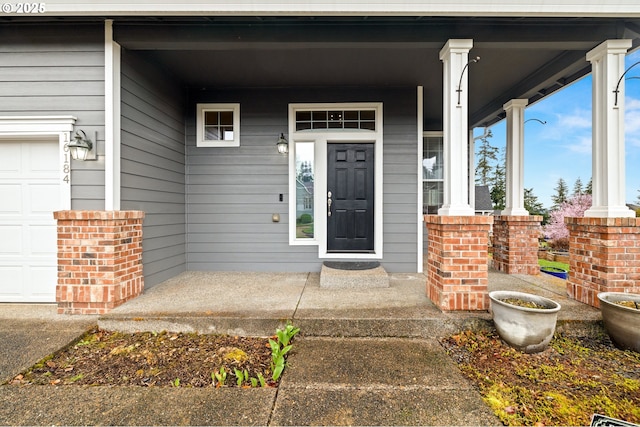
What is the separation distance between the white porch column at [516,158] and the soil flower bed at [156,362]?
391 cm

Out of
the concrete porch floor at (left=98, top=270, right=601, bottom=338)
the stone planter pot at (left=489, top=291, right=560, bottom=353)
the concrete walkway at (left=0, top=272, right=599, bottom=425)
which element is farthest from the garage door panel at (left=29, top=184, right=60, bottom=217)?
the stone planter pot at (left=489, top=291, right=560, bottom=353)

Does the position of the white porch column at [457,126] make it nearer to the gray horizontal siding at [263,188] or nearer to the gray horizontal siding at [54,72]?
the gray horizontal siding at [263,188]

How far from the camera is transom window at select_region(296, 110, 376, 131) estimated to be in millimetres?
4188

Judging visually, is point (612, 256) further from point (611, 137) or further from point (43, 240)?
point (43, 240)

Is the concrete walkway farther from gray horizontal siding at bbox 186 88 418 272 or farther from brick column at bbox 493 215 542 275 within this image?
gray horizontal siding at bbox 186 88 418 272

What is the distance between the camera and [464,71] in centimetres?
266

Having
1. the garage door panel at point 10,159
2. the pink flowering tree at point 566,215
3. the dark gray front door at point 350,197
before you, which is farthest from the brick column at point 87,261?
the pink flowering tree at point 566,215

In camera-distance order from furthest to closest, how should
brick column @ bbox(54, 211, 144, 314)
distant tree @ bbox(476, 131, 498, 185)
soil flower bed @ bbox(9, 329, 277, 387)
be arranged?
distant tree @ bbox(476, 131, 498, 185), brick column @ bbox(54, 211, 144, 314), soil flower bed @ bbox(9, 329, 277, 387)

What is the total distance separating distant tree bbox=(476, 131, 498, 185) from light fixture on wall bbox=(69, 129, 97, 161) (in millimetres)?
21064

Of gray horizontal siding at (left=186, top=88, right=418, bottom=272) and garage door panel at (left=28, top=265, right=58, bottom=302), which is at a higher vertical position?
gray horizontal siding at (left=186, top=88, right=418, bottom=272)

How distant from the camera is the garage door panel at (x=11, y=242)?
9.66ft

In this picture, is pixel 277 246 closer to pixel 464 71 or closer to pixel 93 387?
pixel 93 387

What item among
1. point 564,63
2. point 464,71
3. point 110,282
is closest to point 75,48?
point 110,282

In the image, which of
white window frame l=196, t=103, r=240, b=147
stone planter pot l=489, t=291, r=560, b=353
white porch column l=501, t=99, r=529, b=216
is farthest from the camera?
white window frame l=196, t=103, r=240, b=147
